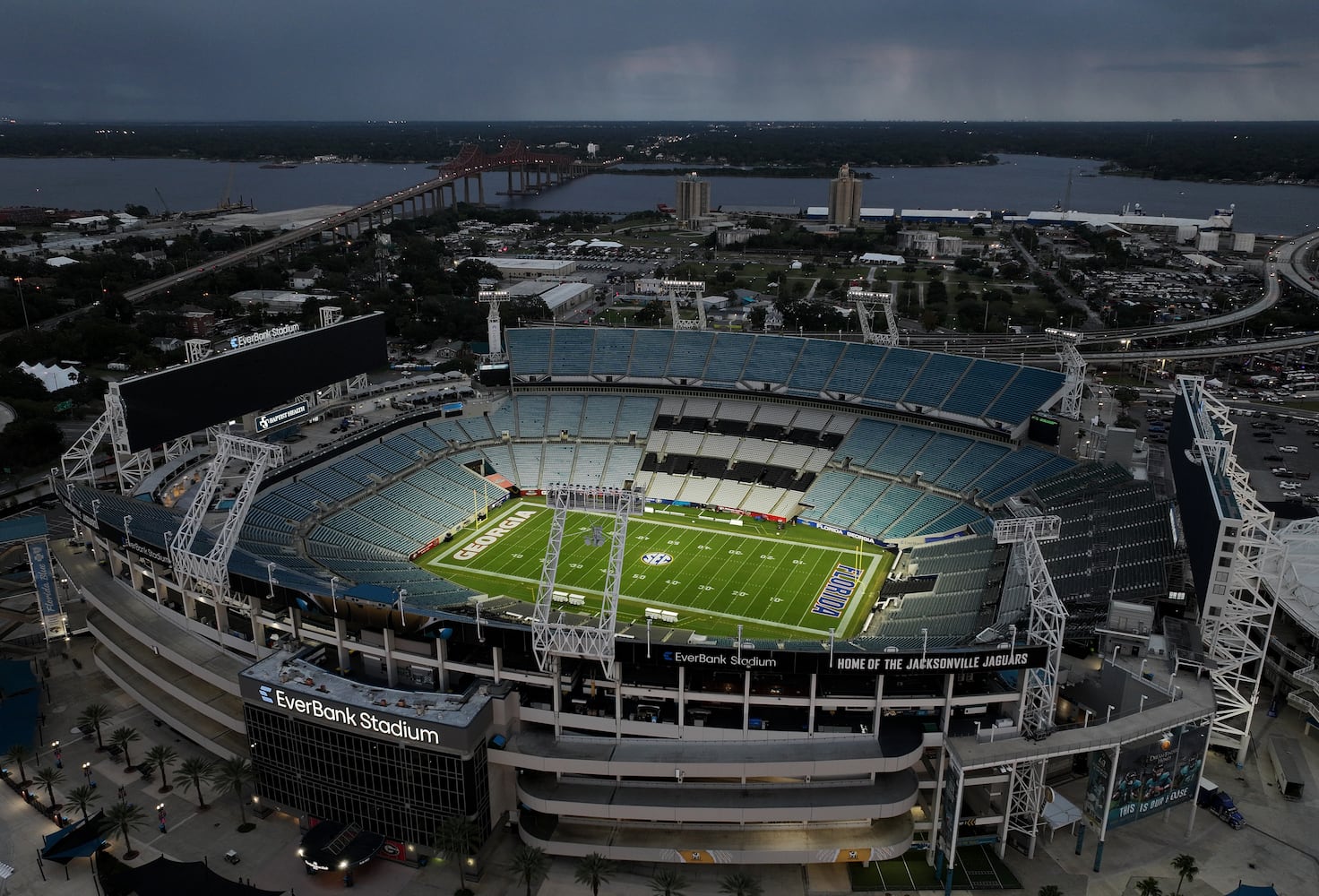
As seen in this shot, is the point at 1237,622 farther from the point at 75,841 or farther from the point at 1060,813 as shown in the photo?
the point at 75,841

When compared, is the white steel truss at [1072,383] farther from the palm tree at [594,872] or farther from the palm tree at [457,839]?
the palm tree at [457,839]

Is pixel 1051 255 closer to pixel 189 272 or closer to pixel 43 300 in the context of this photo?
pixel 189 272

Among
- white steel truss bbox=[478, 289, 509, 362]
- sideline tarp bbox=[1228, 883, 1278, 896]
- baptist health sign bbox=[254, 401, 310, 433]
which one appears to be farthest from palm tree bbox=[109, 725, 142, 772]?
sideline tarp bbox=[1228, 883, 1278, 896]

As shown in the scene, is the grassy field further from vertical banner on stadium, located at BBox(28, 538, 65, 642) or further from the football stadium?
vertical banner on stadium, located at BBox(28, 538, 65, 642)

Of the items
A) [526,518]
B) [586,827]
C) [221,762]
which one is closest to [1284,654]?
[586,827]

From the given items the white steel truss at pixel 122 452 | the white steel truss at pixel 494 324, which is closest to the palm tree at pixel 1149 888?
the white steel truss at pixel 122 452
